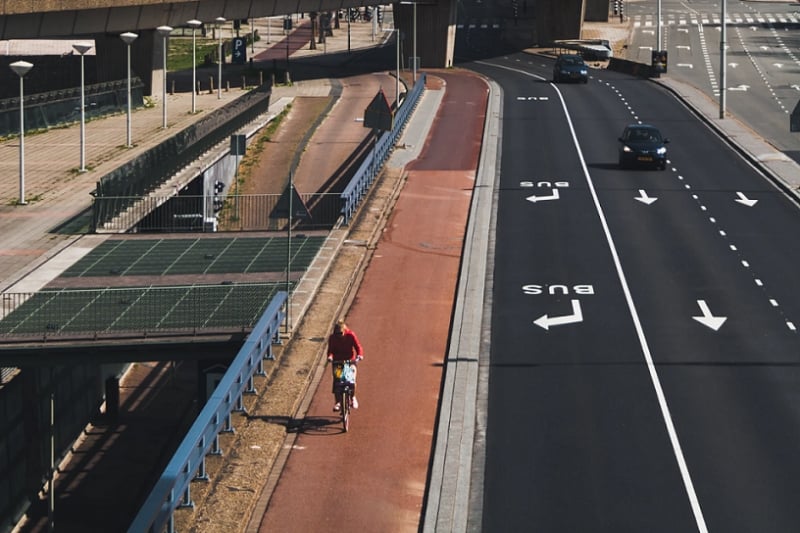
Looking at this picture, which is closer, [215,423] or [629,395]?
[215,423]

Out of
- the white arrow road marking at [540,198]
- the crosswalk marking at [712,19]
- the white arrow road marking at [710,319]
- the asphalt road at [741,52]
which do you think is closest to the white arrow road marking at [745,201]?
the white arrow road marking at [540,198]

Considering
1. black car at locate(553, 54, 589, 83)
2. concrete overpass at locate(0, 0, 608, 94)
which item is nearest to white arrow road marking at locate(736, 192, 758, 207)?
concrete overpass at locate(0, 0, 608, 94)

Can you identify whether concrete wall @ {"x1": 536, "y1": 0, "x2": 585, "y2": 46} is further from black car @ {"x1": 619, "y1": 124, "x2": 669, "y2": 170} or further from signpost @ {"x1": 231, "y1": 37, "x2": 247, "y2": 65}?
black car @ {"x1": 619, "y1": 124, "x2": 669, "y2": 170}

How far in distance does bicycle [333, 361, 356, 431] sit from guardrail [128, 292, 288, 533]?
5.72 feet

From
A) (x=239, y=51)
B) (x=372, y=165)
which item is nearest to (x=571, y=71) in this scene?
(x=239, y=51)

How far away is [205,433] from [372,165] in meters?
31.2

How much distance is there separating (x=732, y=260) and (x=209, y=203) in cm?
2169

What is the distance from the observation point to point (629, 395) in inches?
1058

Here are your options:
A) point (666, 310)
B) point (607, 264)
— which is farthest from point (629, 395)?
point (607, 264)

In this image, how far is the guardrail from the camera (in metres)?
18.6

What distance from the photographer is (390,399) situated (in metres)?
26.6

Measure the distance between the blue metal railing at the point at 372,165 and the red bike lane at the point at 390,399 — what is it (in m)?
1.38

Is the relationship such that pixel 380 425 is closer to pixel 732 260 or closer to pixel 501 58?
pixel 732 260

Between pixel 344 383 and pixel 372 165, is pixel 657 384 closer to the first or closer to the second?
pixel 344 383
